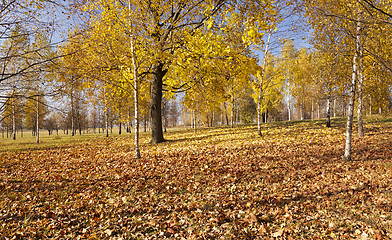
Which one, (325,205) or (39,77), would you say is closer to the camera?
(325,205)

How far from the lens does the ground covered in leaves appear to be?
358 cm

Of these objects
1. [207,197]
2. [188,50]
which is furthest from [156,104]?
[207,197]

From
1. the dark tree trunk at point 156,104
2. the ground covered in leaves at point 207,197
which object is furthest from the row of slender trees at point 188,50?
the ground covered in leaves at point 207,197

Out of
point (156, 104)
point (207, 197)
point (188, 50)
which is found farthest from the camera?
point (156, 104)

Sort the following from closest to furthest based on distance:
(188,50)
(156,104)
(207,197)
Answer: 1. (207,197)
2. (188,50)
3. (156,104)

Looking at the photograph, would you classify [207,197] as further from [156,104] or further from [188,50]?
[156,104]

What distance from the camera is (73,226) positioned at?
154 inches

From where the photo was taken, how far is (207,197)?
4.88 m

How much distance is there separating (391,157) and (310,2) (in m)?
6.13

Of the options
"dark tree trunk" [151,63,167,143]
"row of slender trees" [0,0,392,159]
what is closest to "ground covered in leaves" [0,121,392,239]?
"row of slender trees" [0,0,392,159]

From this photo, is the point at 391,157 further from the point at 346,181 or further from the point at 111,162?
the point at 111,162

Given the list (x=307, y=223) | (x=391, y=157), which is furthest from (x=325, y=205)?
(x=391, y=157)

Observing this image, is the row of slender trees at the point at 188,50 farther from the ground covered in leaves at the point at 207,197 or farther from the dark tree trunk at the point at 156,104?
the ground covered in leaves at the point at 207,197

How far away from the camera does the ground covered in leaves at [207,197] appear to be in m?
3.58
